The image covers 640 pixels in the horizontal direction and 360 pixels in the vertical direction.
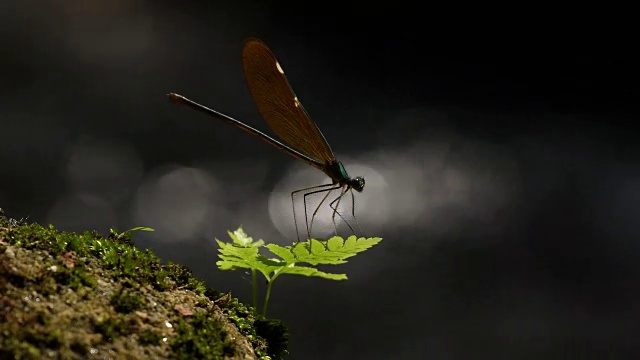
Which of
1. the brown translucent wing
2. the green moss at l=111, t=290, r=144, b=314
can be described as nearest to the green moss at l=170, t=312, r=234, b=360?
the green moss at l=111, t=290, r=144, b=314

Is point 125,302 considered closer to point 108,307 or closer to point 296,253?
point 108,307

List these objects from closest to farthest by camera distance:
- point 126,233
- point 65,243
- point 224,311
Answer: point 65,243 → point 224,311 → point 126,233

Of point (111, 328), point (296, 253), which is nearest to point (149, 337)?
point (111, 328)

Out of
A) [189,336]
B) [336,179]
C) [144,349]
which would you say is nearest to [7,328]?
[144,349]

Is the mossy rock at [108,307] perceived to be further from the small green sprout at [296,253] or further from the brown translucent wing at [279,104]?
the brown translucent wing at [279,104]

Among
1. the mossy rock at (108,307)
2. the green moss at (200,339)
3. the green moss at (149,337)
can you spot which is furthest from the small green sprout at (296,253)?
the green moss at (149,337)

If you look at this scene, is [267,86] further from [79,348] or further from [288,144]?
[79,348]
